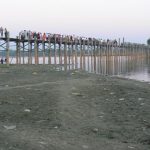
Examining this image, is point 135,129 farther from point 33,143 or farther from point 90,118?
point 33,143

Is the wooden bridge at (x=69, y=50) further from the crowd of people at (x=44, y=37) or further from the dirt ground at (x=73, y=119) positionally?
the dirt ground at (x=73, y=119)

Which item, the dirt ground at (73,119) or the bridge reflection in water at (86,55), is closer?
the dirt ground at (73,119)

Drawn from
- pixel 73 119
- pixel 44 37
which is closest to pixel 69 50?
pixel 44 37

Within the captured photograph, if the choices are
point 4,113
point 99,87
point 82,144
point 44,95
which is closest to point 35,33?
point 99,87

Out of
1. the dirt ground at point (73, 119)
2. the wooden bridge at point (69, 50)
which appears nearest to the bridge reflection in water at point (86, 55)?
the wooden bridge at point (69, 50)

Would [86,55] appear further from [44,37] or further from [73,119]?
[73,119]

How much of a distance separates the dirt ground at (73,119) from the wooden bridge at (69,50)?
76.7 feet

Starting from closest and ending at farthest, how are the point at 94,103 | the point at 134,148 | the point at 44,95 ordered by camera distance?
the point at 134,148
the point at 94,103
the point at 44,95

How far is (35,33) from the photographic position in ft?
151

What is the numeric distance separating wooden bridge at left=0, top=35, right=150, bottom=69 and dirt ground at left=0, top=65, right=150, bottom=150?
23372mm

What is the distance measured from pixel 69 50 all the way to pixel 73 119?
173 ft

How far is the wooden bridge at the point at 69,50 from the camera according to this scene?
1839 inches

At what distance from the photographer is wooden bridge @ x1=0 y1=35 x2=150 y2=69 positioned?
1839 inches

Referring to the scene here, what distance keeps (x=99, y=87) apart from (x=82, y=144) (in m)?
9.05
